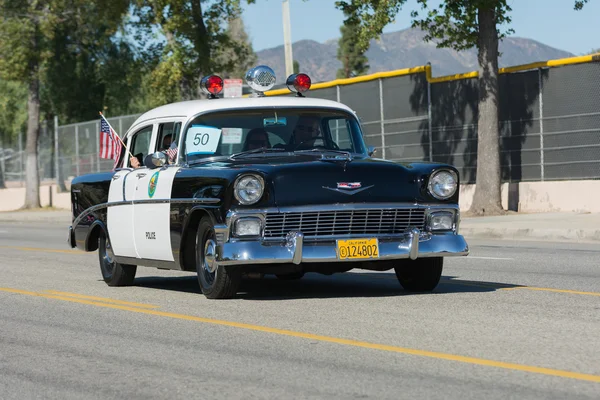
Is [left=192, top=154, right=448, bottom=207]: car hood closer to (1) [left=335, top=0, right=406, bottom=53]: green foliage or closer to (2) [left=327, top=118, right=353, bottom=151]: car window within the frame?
(2) [left=327, top=118, right=353, bottom=151]: car window

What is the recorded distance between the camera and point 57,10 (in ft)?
144

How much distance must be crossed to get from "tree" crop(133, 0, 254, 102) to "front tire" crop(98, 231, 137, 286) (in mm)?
20657

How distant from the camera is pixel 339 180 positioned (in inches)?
391

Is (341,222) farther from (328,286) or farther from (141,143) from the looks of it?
(141,143)

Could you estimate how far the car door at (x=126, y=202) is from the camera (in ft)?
39.0

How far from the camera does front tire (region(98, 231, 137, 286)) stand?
12.6 meters

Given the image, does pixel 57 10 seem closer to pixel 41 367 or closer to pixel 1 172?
pixel 1 172

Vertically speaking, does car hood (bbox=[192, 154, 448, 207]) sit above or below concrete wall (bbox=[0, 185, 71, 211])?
above

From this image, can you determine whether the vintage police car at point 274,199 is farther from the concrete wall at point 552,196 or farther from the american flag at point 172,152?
the concrete wall at point 552,196

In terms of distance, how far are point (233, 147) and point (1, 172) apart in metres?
42.9

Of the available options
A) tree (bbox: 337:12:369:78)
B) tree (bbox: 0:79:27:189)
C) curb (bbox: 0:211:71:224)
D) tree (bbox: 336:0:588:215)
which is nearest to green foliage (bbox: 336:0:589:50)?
tree (bbox: 336:0:588:215)

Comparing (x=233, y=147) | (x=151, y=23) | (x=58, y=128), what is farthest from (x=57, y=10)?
(x=233, y=147)

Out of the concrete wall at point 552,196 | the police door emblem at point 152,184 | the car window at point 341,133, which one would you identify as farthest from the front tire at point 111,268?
the concrete wall at point 552,196

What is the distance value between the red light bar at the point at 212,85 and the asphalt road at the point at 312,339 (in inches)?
76.4
